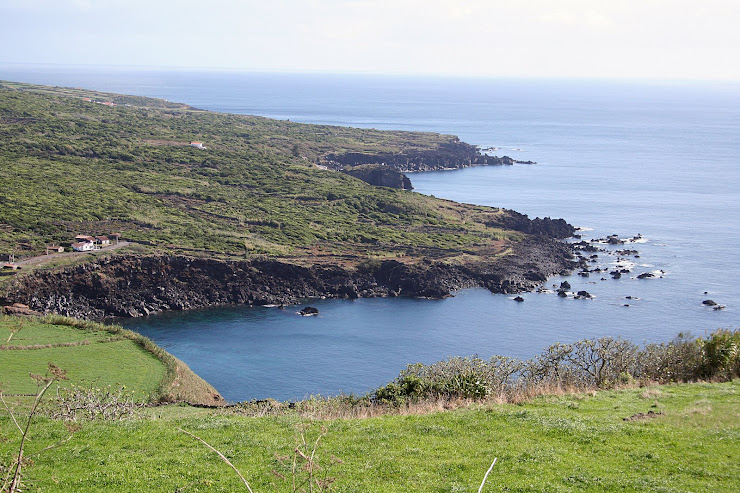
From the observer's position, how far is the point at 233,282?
76500 mm

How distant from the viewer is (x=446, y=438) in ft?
57.2

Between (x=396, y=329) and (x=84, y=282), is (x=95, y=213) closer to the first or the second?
(x=84, y=282)

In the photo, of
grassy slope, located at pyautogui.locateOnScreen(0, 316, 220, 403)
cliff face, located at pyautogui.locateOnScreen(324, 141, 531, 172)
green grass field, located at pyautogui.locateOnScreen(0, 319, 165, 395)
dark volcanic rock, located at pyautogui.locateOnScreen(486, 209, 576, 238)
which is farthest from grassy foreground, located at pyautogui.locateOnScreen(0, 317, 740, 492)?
cliff face, located at pyautogui.locateOnScreen(324, 141, 531, 172)

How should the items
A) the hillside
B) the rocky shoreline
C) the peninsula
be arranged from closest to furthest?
the rocky shoreline < the peninsula < the hillside

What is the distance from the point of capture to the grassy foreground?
46.8 ft

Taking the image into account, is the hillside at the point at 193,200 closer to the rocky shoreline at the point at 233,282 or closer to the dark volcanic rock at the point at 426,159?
the rocky shoreline at the point at 233,282

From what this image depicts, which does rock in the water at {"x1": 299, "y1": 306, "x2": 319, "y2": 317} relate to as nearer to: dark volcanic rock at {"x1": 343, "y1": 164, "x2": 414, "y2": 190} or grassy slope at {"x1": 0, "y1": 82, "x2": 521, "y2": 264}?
grassy slope at {"x1": 0, "y1": 82, "x2": 521, "y2": 264}

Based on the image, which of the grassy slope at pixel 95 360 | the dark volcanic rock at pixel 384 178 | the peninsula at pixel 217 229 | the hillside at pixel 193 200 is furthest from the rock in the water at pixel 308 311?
the dark volcanic rock at pixel 384 178

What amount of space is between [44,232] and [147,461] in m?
70.7

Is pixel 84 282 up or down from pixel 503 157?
down

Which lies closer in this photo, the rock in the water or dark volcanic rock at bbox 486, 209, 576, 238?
the rock in the water

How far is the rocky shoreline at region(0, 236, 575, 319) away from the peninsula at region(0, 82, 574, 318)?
0.14 meters

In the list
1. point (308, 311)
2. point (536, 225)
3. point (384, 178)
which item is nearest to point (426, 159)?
point (384, 178)

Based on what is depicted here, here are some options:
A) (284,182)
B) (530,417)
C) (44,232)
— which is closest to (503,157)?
(284,182)
